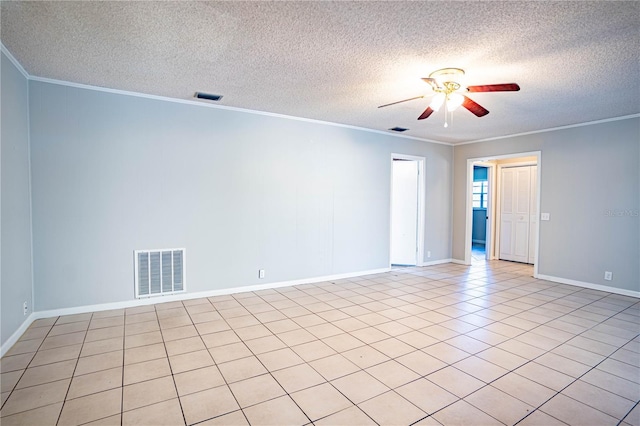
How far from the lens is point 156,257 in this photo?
3975 millimetres

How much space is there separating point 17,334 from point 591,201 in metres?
7.24

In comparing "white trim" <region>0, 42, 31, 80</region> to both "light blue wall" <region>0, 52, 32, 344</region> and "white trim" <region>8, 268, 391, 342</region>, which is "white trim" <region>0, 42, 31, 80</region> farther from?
"white trim" <region>8, 268, 391, 342</region>

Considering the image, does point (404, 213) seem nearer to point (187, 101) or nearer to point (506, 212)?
point (506, 212)

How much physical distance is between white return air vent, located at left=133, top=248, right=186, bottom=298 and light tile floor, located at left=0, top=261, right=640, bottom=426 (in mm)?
213

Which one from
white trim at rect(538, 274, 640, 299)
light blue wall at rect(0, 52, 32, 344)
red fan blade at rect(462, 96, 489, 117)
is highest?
red fan blade at rect(462, 96, 489, 117)

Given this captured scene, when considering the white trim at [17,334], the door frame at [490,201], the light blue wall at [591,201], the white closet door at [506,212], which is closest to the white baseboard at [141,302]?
the white trim at [17,334]

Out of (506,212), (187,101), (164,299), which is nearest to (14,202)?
(164,299)

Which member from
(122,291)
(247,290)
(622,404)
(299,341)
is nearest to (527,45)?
(622,404)

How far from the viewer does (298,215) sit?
4.97m

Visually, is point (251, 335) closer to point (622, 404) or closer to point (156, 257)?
point (156, 257)

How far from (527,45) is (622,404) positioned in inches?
102

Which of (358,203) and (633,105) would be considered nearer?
(633,105)

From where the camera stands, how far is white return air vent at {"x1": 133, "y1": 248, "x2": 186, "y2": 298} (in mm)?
3895

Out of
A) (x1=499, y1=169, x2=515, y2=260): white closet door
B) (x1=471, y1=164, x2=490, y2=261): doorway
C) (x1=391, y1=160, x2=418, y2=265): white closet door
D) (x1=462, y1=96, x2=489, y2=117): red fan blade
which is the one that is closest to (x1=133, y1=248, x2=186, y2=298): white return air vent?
(x1=462, y1=96, x2=489, y2=117): red fan blade
